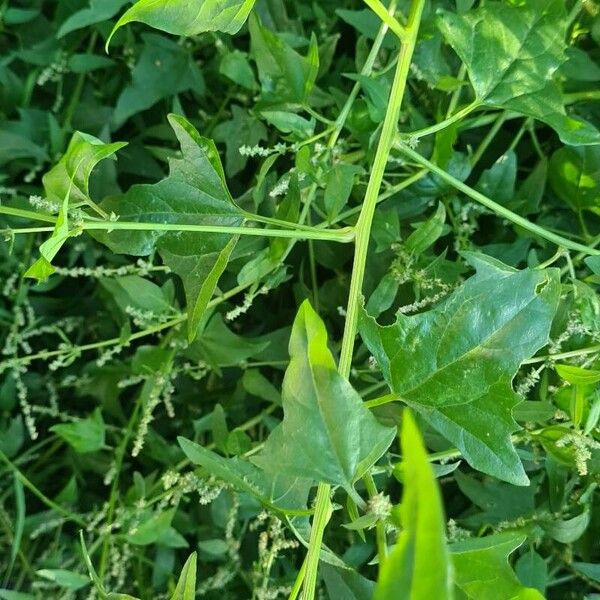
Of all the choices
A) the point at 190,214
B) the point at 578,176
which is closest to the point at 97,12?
the point at 190,214

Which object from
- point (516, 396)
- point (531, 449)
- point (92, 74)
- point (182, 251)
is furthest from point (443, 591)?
point (92, 74)

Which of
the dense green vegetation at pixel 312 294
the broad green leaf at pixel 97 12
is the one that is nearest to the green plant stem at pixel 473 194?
the dense green vegetation at pixel 312 294

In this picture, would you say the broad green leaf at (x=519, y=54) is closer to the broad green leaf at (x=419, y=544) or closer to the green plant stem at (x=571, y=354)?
the green plant stem at (x=571, y=354)

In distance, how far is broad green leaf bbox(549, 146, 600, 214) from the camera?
64 centimetres

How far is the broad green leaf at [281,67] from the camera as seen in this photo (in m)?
0.60

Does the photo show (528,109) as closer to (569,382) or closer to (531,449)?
(569,382)

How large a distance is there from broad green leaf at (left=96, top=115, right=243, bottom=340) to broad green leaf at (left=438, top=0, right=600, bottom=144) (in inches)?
7.4

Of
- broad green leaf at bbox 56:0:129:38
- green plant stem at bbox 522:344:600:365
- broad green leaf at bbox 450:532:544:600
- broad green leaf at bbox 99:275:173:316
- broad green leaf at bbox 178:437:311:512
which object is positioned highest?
green plant stem at bbox 522:344:600:365

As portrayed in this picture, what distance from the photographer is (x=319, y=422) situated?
15.7 inches

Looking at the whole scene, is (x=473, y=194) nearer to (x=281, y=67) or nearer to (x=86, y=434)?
(x=281, y=67)

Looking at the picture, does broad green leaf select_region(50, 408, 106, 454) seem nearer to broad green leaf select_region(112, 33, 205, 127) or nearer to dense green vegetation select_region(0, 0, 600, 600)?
dense green vegetation select_region(0, 0, 600, 600)

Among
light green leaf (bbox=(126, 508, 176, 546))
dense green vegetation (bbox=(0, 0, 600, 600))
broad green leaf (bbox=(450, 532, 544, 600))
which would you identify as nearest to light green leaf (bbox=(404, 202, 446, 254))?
dense green vegetation (bbox=(0, 0, 600, 600))

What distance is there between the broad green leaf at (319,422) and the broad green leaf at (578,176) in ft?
1.11

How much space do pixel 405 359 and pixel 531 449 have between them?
26 centimetres
